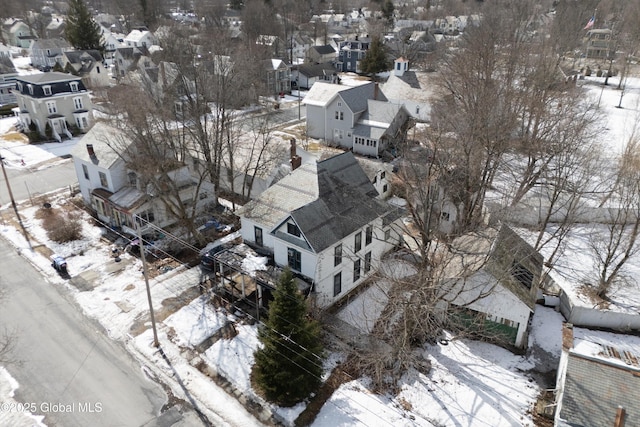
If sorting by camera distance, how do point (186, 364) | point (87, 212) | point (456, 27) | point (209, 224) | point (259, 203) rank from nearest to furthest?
point (186, 364) → point (259, 203) → point (209, 224) → point (87, 212) → point (456, 27)

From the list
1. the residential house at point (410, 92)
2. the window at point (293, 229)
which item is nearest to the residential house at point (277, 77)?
the residential house at point (410, 92)

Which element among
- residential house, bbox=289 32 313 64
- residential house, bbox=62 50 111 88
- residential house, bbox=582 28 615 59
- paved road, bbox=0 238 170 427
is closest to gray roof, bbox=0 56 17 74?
residential house, bbox=62 50 111 88

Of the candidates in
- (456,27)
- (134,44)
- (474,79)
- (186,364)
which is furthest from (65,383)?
(456,27)

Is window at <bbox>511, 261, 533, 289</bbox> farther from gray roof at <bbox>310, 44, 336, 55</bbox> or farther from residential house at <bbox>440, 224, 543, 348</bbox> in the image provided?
gray roof at <bbox>310, 44, 336, 55</bbox>

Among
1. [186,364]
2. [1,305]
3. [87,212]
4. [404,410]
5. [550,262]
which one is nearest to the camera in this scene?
[404,410]

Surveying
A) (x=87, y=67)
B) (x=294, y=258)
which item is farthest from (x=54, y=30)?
(x=294, y=258)

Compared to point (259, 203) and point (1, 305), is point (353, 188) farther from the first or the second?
point (1, 305)

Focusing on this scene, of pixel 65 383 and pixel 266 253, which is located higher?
pixel 266 253
